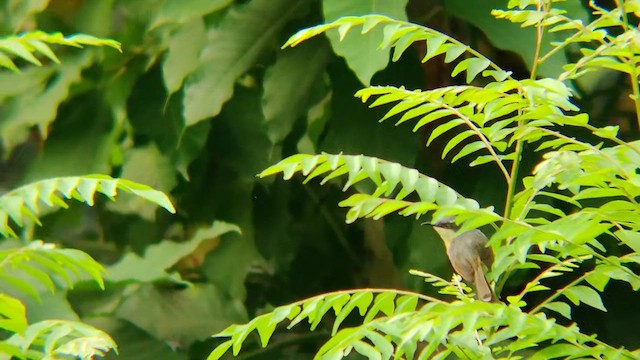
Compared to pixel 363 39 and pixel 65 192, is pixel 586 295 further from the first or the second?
pixel 363 39

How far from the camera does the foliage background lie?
8.63 feet

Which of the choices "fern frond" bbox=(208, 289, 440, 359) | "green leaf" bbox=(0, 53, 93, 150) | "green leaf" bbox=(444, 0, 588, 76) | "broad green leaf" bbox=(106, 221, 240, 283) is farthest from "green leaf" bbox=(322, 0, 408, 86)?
"green leaf" bbox=(0, 53, 93, 150)

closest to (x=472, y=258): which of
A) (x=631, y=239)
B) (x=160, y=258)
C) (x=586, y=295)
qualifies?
(x=586, y=295)

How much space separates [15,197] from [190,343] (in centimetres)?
157

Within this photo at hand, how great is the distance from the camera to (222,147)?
115 inches

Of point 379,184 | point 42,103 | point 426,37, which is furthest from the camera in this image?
point 42,103

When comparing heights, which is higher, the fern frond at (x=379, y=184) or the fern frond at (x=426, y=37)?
the fern frond at (x=426, y=37)

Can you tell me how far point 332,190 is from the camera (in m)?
3.10

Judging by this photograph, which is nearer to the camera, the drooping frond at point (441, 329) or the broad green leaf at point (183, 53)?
the drooping frond at point (441, 329)

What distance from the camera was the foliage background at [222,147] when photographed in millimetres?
2631

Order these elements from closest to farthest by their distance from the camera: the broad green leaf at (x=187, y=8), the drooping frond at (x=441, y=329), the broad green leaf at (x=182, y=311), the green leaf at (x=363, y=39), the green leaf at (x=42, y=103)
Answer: the drooping frond at (x=441, y=329) → the green leaf at (x=363, y=39) → the broad green leaf at (x=187, y=8) → the green leaf at (x=42, y=103) → the broad green leaf at (x=182, y=311)

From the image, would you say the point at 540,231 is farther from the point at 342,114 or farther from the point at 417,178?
the point at 342,114

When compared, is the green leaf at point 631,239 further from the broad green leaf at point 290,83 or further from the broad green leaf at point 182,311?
the broad green leaf at point 182,311

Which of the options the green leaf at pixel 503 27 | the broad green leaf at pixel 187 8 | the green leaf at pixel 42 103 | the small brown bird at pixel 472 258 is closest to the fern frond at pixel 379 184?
the small brown bird at pixel 472 258
